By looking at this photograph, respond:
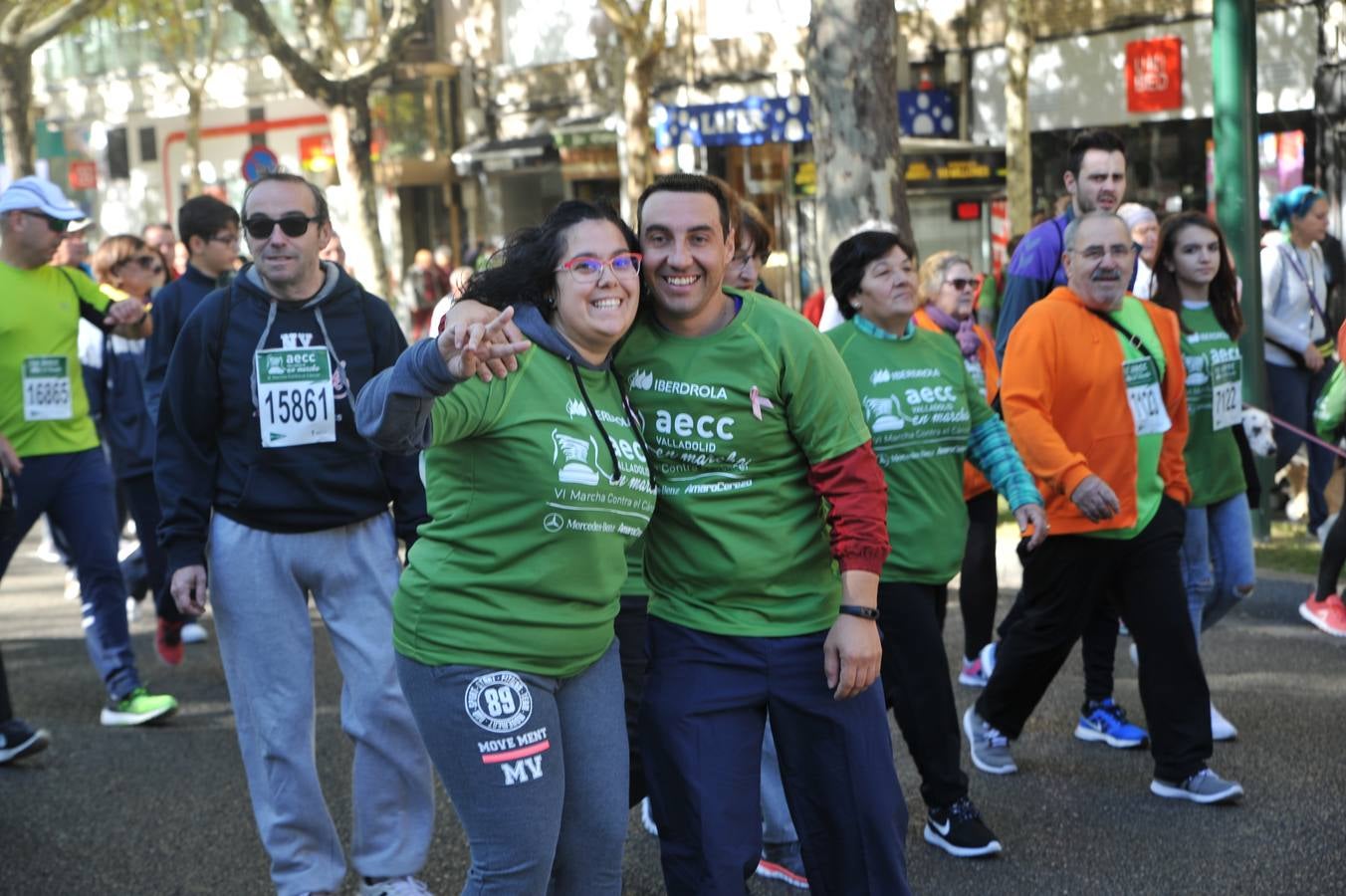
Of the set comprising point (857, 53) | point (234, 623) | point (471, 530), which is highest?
point (857, 53)

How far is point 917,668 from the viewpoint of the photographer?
16.8ft

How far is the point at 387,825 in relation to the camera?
4.93m

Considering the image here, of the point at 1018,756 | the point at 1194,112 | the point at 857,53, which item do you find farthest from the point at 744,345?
the point at 1194,112

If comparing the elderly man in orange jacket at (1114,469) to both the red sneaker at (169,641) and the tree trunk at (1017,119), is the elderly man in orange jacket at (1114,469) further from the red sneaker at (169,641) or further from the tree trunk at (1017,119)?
the tree trunk at (1017,119)

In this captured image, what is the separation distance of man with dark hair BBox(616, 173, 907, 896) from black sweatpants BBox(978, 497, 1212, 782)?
6.54 ft

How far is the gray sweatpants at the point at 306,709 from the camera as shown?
4.89 m

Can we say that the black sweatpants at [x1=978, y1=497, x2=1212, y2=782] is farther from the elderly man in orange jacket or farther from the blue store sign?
the blue store sign

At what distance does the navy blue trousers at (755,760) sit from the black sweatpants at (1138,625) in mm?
1993

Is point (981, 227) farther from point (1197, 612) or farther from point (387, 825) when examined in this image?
point (387, 825)

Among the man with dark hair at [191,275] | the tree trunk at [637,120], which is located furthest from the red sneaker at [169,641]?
the tree trunk at [637,120]

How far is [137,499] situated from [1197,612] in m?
5.01

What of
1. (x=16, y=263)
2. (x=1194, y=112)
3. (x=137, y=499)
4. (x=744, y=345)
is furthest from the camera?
(x=1194, y=112)

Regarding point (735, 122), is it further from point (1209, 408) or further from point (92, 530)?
point (1209, 408)

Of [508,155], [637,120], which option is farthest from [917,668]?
[508,155]
